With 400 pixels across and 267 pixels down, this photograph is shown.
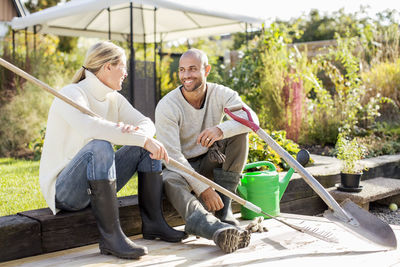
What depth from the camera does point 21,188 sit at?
338 centimetres

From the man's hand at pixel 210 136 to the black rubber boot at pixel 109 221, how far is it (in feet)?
2.04

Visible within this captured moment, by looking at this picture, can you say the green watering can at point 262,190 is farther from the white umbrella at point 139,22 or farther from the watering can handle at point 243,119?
the white umbrella at point 139,22

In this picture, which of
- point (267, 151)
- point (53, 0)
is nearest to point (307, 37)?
point (53, 0)

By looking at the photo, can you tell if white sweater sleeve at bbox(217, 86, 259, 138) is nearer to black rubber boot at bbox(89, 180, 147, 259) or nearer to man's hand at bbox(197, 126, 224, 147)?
man's hand at bbox(197, 126, 224, 147)

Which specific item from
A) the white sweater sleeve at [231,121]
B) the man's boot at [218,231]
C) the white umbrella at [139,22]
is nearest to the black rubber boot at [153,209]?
the man's boot at [218,231]

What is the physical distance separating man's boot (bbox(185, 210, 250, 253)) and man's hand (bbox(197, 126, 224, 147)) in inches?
15.7

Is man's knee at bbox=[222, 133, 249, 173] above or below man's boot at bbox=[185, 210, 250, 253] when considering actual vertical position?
above

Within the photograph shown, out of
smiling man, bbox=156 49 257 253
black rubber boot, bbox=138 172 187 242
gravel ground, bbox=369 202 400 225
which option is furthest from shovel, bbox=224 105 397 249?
gravel ground, bbox=369 202 400 225

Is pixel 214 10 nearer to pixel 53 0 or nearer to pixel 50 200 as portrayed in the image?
pixel 50 200

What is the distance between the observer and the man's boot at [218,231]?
84.4 inches

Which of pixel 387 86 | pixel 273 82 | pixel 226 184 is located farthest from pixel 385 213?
pixel 387 86

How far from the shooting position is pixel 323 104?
216 inches

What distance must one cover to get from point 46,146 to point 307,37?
57.8 feet

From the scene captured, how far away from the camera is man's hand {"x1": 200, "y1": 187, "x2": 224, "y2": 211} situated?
2475 millimetres
